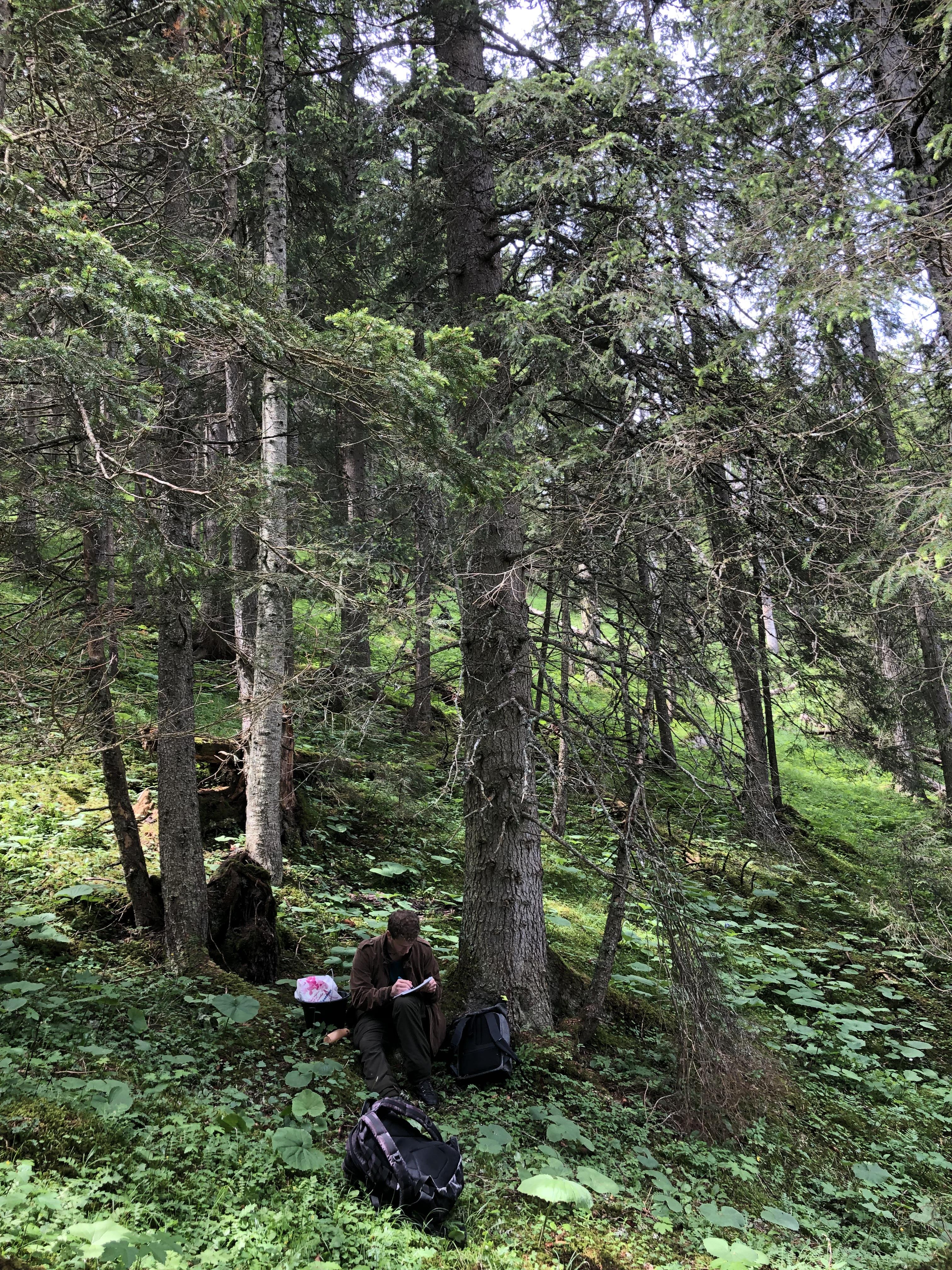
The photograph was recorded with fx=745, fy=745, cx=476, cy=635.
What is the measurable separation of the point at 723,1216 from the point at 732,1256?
423 millimetres

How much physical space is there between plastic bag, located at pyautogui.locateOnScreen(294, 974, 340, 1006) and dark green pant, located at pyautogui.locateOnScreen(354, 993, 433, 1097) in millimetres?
252

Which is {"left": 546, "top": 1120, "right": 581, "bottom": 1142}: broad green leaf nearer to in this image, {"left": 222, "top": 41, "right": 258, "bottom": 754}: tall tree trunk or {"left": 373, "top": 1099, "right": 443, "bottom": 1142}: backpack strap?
{"left": 373, "top": 1099, "right": 443, "bottom": 1142}: backpack strap

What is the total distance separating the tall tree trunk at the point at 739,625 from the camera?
4.93 metres

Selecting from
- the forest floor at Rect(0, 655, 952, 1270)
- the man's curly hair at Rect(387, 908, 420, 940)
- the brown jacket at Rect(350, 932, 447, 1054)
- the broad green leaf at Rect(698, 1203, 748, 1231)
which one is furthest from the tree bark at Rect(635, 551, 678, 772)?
the broad green leaf at Rect(698, 1203, 748, 1231)

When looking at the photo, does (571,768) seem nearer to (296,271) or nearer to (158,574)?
(158,574)

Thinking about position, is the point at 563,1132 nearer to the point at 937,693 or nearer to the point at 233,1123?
the point at 233,1123

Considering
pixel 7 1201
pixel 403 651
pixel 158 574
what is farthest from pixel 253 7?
pixel 7 1201

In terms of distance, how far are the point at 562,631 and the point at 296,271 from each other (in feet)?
24.3

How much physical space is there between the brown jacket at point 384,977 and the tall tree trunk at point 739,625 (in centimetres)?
241

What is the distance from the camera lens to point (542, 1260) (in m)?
3.41

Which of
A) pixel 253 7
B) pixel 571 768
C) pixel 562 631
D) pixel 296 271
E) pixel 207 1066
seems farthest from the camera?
pixel 296 271

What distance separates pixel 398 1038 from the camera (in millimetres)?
4867

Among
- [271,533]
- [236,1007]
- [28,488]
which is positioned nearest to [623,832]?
[236,1007]

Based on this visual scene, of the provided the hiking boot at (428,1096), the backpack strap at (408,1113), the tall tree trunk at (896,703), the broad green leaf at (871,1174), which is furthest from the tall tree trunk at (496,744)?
the tall tree trunk at (896,703)
